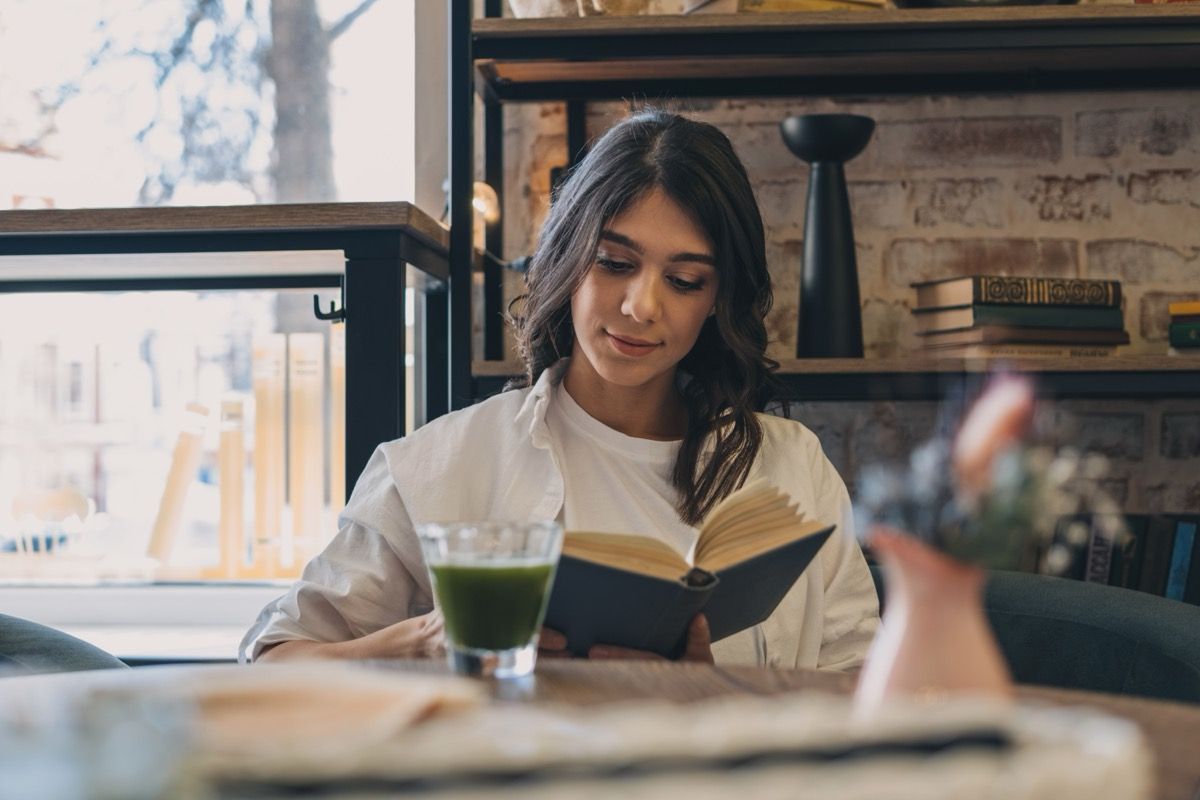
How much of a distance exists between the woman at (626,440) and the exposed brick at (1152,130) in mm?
860

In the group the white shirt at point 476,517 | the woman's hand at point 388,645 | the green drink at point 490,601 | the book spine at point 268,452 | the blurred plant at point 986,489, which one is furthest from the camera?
the book spine at point 268,452

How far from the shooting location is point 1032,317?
181cm

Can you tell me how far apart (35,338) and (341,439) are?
0.64 m

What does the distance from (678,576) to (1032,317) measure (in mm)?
1046

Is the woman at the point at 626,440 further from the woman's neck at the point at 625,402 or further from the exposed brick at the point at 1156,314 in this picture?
the exposed brick at the point at 1156,314

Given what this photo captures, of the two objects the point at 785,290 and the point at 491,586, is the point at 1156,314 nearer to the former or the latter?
the point at 785,290

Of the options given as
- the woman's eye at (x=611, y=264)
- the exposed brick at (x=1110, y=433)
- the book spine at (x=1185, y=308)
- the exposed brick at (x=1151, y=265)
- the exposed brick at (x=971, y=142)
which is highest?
the exposed brick at (x=971, y=142)

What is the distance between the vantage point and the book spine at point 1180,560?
1875 millimetres

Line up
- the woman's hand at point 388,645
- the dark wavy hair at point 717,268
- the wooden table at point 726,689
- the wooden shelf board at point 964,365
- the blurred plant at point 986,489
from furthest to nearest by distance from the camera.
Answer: the wooden shelf board at point 964,365, the dark wavy hair at point 717,268, the woman's hand at point 388,645, the wooden table at point 726,689, the blurred plant at point 986,489

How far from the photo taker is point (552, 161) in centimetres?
220

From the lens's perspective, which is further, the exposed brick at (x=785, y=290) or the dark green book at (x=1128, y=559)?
the exposed brick at (x=785, y=290)

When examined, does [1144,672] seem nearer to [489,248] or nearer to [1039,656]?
[1039,656]

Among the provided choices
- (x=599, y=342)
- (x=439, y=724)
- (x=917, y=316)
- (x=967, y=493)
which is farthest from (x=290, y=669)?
(x=917, y=316)

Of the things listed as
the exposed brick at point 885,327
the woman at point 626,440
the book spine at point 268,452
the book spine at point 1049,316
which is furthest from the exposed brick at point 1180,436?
the book spine at point 268,452
